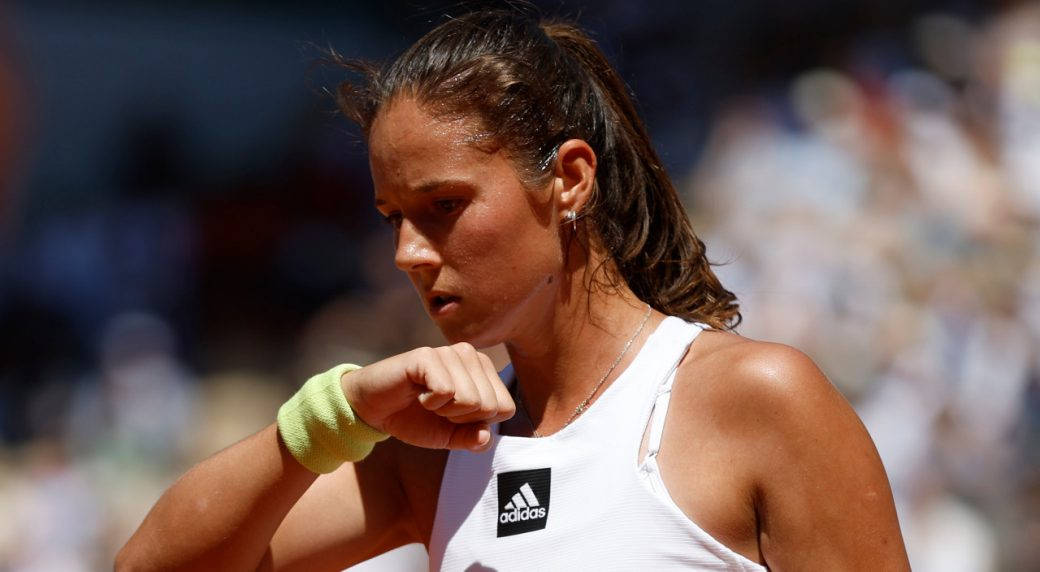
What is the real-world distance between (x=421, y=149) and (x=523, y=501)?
566mm

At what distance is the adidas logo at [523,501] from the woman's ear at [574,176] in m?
0.42

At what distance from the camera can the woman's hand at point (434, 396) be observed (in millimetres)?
1858

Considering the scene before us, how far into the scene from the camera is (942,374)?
16.9ft

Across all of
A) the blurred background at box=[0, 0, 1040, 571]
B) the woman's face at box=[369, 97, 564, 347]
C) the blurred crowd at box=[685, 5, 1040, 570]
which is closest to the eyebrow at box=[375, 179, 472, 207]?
the woman's face at box=[369, 97, 564, 347]

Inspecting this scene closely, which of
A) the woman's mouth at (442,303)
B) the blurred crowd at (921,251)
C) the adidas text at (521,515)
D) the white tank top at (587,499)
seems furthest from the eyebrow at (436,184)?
the blurred crowd at (921,251)

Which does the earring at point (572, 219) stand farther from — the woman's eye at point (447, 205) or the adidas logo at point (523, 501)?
the adidas logo at point (523, 501)

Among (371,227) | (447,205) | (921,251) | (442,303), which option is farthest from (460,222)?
(371,227)

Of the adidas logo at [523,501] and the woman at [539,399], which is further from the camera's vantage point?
the adidas logo at [523,501]

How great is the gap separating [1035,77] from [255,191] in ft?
14.4

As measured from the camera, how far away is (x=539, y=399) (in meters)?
2.23

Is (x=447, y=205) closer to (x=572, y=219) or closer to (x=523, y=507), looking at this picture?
(x=572, y=219)

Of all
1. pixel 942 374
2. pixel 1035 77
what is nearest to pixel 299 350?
pixel 942 374

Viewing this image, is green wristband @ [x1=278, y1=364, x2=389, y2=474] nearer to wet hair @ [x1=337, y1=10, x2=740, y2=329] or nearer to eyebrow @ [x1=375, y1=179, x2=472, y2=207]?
eyebrow @ [x1=375, y1=179, x2=472, y2=207]

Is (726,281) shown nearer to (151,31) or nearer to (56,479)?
(56,479)
